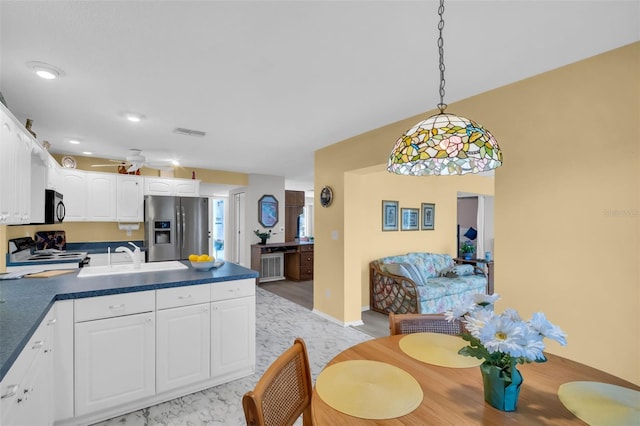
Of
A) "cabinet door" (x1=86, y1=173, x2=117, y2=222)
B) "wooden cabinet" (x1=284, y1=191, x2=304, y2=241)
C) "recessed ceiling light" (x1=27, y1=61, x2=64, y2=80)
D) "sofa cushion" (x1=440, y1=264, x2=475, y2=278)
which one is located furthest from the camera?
"wooden cabinet" (x1=284, y1=191, x2=304, y2=241)

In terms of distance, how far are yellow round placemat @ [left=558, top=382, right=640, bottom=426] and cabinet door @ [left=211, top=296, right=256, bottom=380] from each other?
2.11 metres

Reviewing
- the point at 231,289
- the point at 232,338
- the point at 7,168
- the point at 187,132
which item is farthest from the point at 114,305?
the point at 187,132

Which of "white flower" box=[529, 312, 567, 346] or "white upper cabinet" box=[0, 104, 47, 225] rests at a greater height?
"white upper cabinet" box=[0, 104, 47, 225]

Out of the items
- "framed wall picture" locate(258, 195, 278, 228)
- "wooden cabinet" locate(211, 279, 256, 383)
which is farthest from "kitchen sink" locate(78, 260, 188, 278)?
"framed wall picture" locate(258, 195, 278, 228)

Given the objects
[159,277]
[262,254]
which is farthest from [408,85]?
[262,254]

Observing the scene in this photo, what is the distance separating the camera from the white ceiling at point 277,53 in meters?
1.46

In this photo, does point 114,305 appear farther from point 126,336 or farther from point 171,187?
point 171,187

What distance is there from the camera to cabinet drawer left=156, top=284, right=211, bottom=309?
2164mm

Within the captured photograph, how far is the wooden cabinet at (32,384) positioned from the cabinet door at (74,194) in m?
3.26

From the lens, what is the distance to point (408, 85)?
7.39 feet

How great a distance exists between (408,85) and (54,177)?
4.28 metres

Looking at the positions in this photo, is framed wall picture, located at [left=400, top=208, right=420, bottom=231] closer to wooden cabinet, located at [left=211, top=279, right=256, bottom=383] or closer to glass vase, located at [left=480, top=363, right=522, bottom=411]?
wooden cabinet, located at [left=211, top=279, right=256, bottom=383]

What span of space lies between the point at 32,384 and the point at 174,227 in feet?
12.6

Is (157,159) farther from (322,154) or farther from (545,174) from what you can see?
(545,174)
